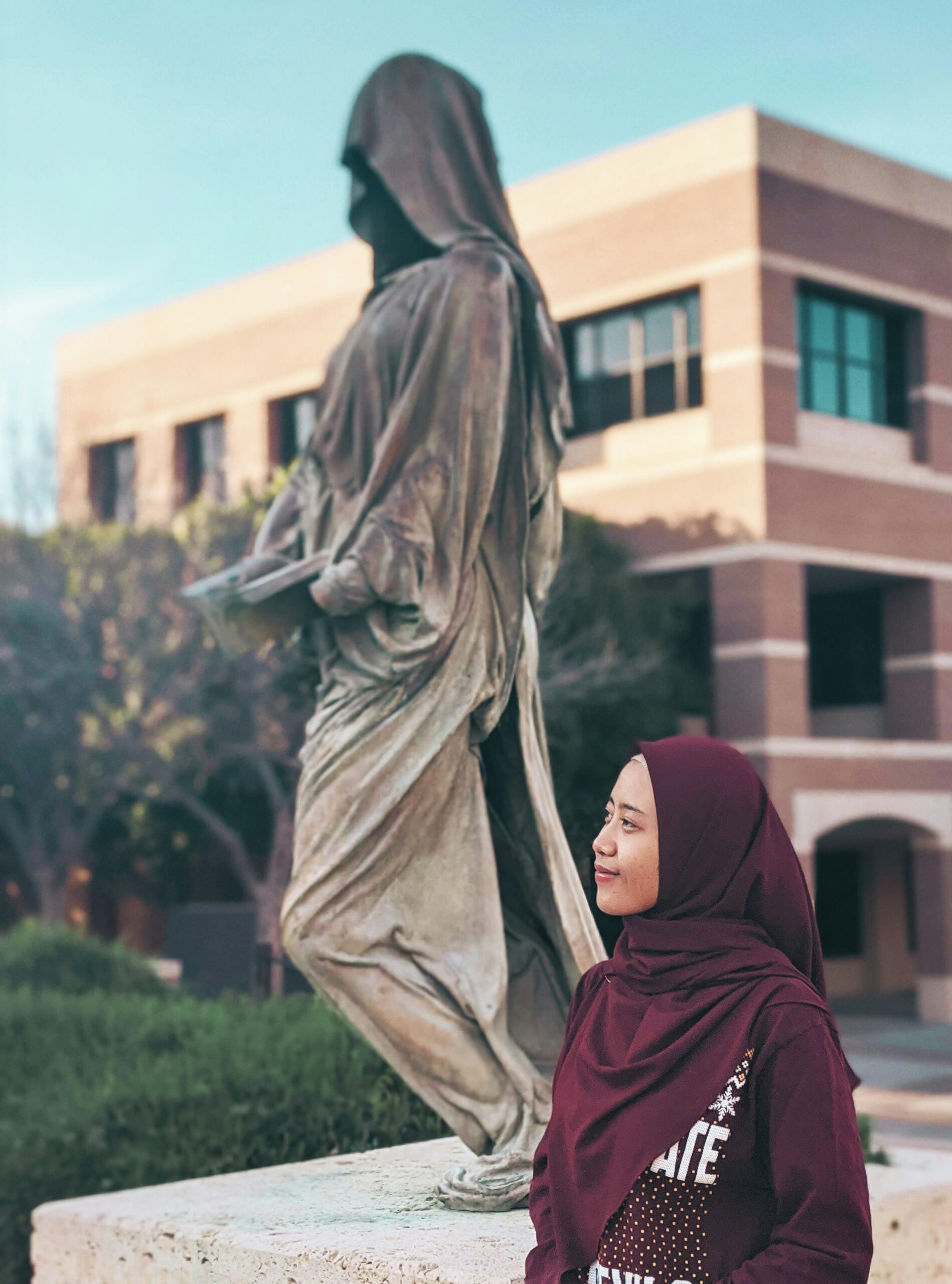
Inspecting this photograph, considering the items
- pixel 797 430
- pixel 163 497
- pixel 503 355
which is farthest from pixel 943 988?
pixel 503 355

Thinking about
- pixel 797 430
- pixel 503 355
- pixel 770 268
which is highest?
pixel 770 268

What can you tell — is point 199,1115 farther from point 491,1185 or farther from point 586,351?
point 586,351

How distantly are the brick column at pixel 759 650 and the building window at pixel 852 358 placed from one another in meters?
2.95

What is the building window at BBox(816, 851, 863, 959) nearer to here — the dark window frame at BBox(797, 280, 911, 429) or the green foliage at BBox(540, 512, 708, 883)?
the green foliage at BBox(540, 512, 708, 883)

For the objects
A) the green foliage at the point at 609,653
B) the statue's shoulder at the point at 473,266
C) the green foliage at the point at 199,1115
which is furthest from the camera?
the green foliage at the point at 609,653

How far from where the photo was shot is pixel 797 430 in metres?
24.2

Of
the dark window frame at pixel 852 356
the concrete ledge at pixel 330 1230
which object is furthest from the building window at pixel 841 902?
the concrete ledge at pixel 330 1230

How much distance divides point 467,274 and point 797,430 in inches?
807

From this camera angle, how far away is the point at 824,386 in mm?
25047

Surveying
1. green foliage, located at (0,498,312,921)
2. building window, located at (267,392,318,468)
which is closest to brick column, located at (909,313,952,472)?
green foliage, located at (0,498,312,921)

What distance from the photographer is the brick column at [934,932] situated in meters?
24.5

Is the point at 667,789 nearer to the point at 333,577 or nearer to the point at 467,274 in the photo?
the point at 333,577

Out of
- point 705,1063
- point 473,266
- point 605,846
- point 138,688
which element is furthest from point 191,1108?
point 138,688

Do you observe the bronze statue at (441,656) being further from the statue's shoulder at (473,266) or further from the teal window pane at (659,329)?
the teal window pane at (659,329)
